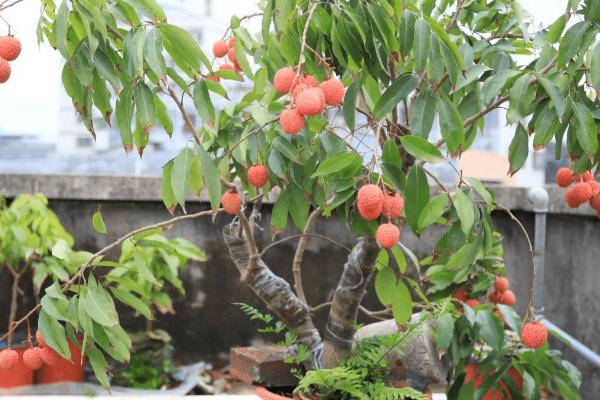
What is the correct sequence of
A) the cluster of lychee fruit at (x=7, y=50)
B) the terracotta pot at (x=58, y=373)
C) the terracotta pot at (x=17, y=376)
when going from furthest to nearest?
the terracotta pot at (x=58, y=373) < the terracotta pot at (x=17, y=376) < the cluster of lychee fruit at (x=7, y=50)

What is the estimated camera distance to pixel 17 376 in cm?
257

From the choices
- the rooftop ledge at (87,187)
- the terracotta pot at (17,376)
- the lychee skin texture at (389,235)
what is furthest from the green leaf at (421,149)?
the rooftop ledge at (87,187)

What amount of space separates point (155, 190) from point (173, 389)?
0.73m

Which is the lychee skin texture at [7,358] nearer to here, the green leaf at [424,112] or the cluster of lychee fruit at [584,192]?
the green leaf at [424,112]

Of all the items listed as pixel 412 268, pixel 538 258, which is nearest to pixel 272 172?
pixel 538 258

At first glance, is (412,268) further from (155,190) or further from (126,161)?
(126,161)

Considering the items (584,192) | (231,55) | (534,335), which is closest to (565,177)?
(584,192)

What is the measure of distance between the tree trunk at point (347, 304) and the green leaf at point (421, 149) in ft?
1.09

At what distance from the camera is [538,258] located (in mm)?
2539

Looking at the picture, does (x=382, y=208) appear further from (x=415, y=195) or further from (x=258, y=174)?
(x=258, y=174)

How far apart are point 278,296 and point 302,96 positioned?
2.16 feet

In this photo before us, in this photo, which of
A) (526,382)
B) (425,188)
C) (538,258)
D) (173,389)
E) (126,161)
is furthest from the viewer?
(126,161)

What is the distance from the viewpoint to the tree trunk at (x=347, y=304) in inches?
57.4

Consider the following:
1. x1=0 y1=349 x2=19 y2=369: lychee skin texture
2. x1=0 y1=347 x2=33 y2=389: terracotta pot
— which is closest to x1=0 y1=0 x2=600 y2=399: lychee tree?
x1=0 y1=349 x2=19 y2=369: lychee skin texture
